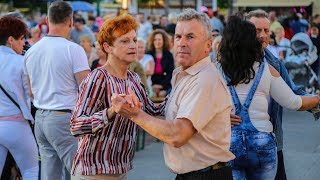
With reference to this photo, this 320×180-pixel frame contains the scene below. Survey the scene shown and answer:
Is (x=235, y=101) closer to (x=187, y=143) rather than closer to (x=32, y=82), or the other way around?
(x=187, y=143)

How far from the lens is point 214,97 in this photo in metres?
4.03

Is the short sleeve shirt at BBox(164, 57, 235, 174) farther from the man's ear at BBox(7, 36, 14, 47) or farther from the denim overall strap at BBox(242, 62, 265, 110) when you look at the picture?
the man's ear at BBox(7, 36, 14, 47)

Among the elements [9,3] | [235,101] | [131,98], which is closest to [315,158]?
[235,101]

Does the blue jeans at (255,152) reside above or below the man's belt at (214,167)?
below

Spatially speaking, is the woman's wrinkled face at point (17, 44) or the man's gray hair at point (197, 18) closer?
the man's gray hair at point (197, 18)

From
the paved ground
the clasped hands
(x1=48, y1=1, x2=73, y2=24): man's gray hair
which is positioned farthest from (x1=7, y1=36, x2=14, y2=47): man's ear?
the paved ground

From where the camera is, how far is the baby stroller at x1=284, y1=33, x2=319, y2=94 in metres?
17.6

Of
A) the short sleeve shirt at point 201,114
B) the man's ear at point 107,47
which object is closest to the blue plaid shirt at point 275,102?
the man's ear at point 107,47

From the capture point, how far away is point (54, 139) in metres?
6.63

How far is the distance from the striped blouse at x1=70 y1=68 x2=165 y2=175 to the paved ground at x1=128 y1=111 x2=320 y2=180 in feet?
16.1

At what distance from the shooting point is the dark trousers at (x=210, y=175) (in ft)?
13.7

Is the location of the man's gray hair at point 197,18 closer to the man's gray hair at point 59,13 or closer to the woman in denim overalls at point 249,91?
the woman in denim overalls at point 249,91

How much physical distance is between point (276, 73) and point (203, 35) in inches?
47.8

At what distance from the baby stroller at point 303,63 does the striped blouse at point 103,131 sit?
12.3m
